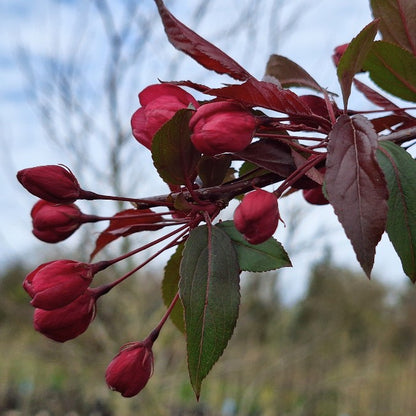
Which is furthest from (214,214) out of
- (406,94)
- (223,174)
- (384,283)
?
(384,283)

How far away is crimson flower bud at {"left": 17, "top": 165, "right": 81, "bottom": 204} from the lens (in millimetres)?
328

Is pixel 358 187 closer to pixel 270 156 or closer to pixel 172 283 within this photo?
pixel 270 156

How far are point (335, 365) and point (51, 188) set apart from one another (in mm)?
5850

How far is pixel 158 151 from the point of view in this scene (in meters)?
0.31

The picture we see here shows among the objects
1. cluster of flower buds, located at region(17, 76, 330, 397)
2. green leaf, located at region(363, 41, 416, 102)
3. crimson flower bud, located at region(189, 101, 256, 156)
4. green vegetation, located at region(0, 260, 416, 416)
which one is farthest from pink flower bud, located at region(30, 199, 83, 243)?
green vegetation, located at region(0, 260, 416, 416)

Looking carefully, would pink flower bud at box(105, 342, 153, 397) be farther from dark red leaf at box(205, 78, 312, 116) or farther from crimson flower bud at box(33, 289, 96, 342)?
dark red leaf at box(205, 78, 312, 116)

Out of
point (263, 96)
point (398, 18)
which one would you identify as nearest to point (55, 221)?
point (263, 96)

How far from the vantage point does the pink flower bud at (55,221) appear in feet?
1.21

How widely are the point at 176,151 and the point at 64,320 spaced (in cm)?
11

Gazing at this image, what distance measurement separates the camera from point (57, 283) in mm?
327

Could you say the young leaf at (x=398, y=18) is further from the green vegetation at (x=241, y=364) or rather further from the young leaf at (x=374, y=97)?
the green vegetation at (x=241, y=364)

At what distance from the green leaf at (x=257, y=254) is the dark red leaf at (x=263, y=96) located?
0.07 m

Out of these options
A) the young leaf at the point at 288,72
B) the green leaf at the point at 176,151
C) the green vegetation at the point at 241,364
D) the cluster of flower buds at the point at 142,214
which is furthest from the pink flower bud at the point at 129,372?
the green vegetation at the point at 241,364

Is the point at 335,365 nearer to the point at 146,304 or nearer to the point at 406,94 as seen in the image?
the point at 146,304
